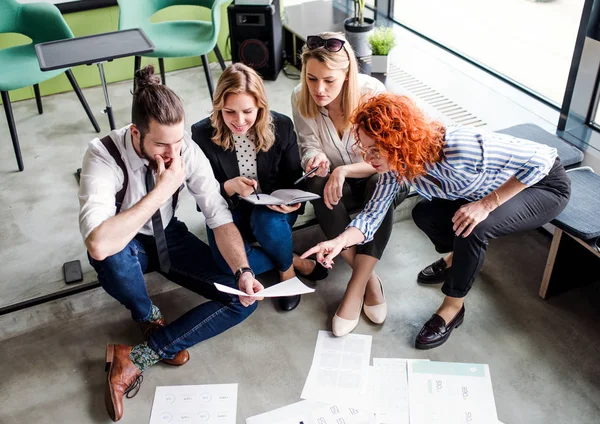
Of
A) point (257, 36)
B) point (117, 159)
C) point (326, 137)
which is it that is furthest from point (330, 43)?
point (257, 36)

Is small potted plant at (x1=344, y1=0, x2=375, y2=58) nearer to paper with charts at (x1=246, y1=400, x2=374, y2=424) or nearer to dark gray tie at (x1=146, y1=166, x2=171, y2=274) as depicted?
dark gray tie at (x1=146, y1=166, x2=171, y2=274)

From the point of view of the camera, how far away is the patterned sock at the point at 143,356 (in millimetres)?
2203

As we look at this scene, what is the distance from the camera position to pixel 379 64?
3.40 metres

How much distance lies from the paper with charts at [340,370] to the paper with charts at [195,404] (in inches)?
10.7

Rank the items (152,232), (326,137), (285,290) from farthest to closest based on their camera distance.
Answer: (326,137) → (152,232) → (285,290)

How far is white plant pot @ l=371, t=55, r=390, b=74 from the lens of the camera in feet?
11.1

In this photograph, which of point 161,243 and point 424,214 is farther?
point 424,214

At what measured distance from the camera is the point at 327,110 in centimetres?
243

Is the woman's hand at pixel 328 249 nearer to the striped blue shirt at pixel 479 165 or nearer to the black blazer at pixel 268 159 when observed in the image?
the striped blue shirt at pixel 479 165

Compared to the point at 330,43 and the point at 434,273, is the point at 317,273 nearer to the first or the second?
the point at 434,273

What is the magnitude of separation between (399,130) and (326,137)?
2.02 ft

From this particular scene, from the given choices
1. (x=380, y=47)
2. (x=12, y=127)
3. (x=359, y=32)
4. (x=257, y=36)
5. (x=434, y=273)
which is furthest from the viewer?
(x=257, y=36)

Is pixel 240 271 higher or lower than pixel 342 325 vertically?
higher

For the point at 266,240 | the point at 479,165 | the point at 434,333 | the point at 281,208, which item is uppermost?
the point at 479,165
